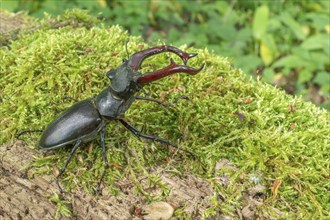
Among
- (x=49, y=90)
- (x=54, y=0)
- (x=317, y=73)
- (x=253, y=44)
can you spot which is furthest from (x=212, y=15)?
(x=49, y=90)

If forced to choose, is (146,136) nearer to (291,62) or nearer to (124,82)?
(124,82)

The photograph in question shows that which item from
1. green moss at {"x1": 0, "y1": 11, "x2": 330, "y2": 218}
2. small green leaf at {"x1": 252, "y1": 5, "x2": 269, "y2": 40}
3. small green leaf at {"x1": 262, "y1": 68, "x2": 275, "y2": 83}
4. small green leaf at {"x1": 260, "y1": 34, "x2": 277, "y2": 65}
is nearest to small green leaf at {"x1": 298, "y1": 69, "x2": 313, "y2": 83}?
small green leaf at {"x1": 262, "y1": 68, "x2": 275, "y2": 83}

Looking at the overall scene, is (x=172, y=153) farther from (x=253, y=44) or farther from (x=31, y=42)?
(x=253, y=44)

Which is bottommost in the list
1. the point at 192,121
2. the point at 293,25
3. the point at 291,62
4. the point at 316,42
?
the point at 291,62

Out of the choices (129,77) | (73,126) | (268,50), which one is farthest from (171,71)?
(268,50)

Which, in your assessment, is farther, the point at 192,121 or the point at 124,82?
the point at 192,121

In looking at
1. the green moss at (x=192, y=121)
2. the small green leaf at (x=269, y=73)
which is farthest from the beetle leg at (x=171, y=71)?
the small green leaf at (x=269, y=73)
